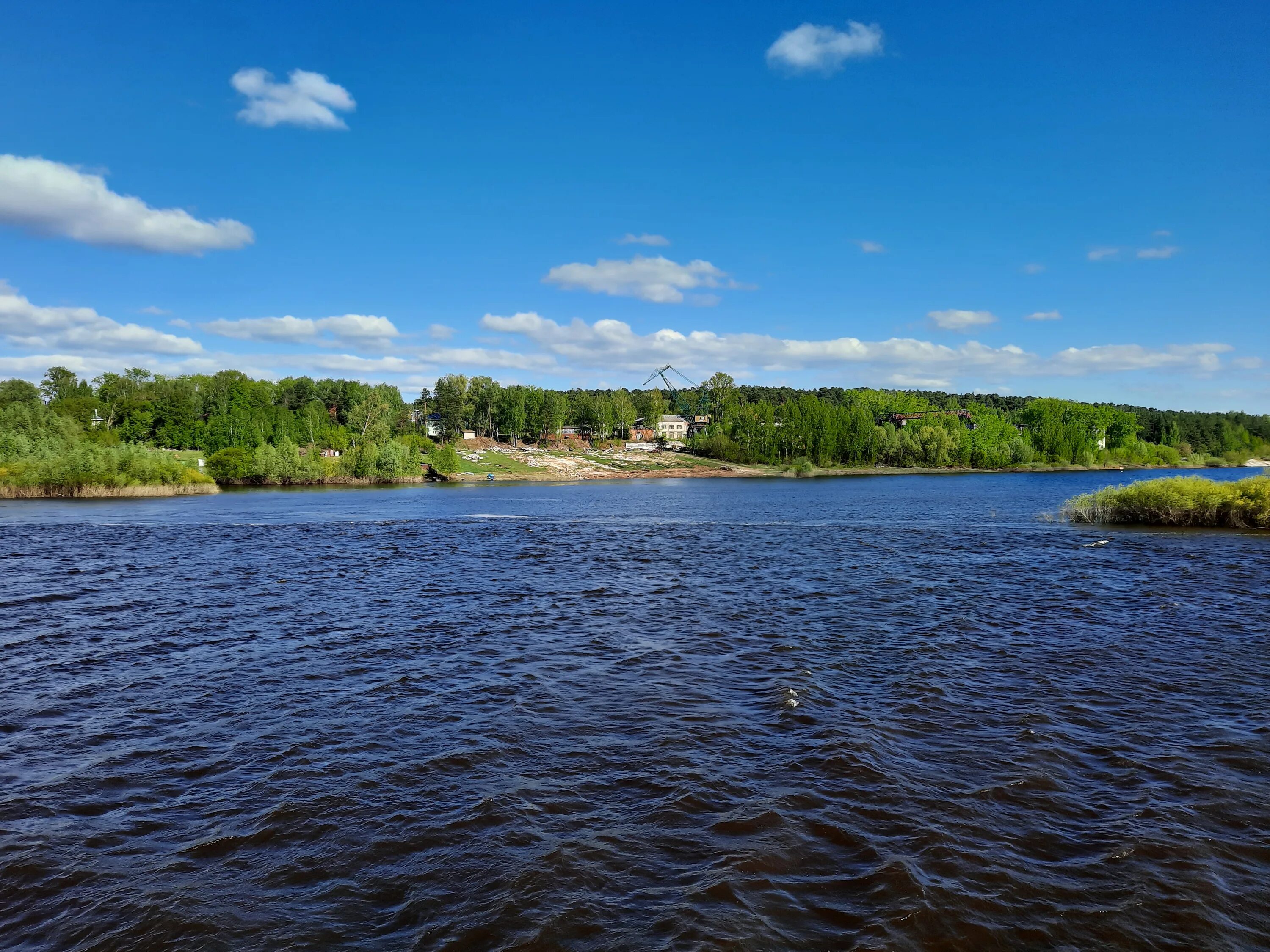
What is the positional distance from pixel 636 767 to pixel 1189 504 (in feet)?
179

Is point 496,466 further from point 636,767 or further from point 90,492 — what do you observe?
point 636,767

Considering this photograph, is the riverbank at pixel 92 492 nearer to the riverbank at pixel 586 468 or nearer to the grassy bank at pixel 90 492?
the grassy bank at pixel 90 492

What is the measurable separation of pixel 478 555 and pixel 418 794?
105 feet

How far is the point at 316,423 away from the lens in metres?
192

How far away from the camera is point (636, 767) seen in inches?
501

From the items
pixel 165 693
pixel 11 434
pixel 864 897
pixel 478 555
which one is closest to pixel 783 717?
pixel 864 897

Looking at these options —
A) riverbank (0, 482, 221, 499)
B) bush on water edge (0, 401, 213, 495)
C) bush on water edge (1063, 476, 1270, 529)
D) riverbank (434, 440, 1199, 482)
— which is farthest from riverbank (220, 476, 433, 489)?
bush on water edge (1063, 476, 1270, 529)

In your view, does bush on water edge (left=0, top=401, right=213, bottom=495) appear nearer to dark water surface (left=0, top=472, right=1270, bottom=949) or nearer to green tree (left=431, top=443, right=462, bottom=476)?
green tree (left=431, top=443, right=462, bottom=476)

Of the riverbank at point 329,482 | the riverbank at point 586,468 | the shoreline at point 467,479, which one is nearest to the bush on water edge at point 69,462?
the shoreline at point 467,479

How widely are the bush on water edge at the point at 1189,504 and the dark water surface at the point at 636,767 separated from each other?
2515 cm

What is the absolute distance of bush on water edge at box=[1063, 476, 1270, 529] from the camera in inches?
1905

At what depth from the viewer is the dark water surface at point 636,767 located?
8617 millimetres

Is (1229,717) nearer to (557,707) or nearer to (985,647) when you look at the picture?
(985,647)

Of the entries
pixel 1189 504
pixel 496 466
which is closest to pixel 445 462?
pixel 496 466
